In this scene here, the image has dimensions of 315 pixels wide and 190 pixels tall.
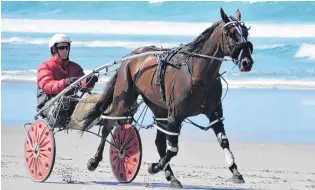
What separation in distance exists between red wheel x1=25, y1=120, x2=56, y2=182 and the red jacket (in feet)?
1.18

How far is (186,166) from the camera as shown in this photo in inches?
471

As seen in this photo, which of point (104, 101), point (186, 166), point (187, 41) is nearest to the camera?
point (104, 101)

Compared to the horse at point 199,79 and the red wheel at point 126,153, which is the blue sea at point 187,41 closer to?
the red wheel at point 126,153

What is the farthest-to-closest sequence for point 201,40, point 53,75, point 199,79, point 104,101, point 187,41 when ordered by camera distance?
point 187,41, point 104,101, point 53,75, point 201,40, point 199,79

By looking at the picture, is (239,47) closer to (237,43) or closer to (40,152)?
(237,43)

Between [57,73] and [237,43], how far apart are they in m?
2.44

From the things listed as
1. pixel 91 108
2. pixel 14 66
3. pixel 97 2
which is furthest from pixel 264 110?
pixel 97 2

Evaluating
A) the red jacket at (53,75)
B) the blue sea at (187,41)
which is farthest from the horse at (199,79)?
the blue sea at (187,41)

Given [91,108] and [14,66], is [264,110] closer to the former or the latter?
[91,108]

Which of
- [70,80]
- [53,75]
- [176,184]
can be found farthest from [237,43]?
[53,75]

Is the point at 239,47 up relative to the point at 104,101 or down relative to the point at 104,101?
up

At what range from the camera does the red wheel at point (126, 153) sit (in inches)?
414

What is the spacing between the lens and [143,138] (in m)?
14.5

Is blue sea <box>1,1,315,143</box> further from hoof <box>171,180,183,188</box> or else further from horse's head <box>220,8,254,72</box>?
horse's head <box>220,8,254,72</box>
